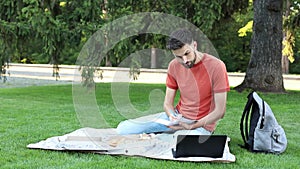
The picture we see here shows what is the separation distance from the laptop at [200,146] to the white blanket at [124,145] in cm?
5

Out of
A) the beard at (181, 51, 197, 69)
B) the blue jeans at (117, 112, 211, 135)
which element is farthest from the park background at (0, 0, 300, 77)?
the beard at (181, 51, 197, 69)

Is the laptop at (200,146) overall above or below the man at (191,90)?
below

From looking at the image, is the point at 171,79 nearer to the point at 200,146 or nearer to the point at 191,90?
the point at 191,90

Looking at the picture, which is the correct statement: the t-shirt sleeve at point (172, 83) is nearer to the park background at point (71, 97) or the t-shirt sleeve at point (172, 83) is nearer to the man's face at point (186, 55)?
the man's face at point (186, 55)

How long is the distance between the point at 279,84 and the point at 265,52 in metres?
0.73

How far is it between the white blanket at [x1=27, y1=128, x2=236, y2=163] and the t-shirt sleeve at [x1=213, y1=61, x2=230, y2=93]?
48cm

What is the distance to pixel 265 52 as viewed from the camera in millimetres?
9055

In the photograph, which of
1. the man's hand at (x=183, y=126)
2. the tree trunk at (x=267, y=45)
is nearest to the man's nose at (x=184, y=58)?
the man's hand at (x=183, y=126)

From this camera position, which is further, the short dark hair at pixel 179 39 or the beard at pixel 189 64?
the beard at pixel 189 64

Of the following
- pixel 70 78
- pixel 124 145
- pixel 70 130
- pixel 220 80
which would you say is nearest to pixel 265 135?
pixel 220 80

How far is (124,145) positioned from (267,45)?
20.2ft

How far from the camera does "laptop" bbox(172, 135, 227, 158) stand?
10.9 feet

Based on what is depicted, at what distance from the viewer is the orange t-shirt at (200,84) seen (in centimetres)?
354

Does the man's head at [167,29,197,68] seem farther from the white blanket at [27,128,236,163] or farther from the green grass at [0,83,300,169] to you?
the green grass at [0,83,300,169]
